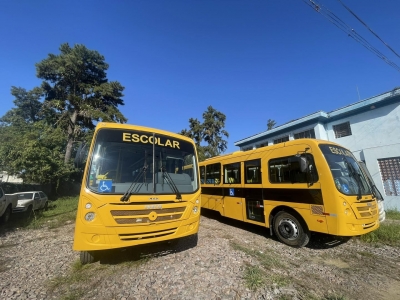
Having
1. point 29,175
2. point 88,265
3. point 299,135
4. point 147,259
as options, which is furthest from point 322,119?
point 29,175

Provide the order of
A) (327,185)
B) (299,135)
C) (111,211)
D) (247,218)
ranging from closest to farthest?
(111,211) < (327,185) < (247,218) < (299,135)

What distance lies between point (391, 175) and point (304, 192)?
9.37m

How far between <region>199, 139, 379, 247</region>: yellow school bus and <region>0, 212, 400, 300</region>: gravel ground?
68cm

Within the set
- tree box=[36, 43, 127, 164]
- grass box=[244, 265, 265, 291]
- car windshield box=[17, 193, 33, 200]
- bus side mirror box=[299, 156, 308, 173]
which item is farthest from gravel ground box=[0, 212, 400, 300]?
tree box=[36, 43, 127, 164]

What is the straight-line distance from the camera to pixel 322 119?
13.2 metres

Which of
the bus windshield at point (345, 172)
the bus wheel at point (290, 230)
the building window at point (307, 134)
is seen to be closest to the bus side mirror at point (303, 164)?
the bus windshield at point (345, 172)

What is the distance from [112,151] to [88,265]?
8.03ft

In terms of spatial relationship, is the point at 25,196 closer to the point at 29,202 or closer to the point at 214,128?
the point at 29,202

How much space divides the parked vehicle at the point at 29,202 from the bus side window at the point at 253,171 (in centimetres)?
1177

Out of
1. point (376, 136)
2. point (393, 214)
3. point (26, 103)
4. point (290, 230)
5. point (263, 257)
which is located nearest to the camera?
point (263, 257)

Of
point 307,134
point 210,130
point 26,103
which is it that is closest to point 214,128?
point 210,130

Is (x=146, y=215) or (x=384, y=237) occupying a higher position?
(x=146, y=215)

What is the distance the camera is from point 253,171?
6.40 metres

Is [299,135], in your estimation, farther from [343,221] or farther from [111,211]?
[111,211]
